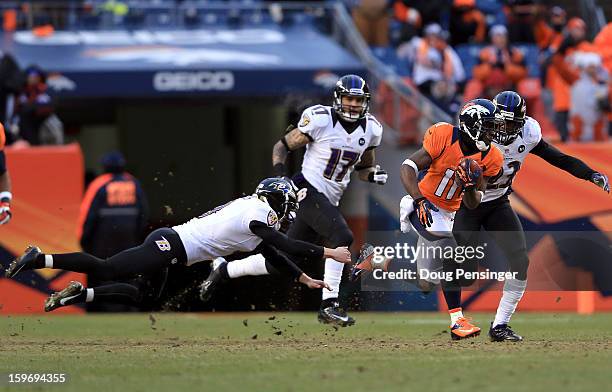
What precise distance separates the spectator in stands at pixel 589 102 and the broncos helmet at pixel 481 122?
6798mm

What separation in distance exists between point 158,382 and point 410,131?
963 cm

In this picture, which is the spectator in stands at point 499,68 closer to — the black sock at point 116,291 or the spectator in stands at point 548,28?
the spectator in stands at point 548,28

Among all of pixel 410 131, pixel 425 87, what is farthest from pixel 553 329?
pixel 425 87

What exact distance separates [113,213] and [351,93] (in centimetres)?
439

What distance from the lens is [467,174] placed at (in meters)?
10.7

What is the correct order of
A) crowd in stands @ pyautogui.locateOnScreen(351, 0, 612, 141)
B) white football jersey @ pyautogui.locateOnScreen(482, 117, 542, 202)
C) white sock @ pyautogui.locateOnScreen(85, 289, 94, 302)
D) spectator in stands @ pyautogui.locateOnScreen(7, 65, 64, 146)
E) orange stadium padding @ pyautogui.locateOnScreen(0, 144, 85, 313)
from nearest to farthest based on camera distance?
white football jersey @ pyautogui.locateOnScreen(482, 117, 542, 202) < white sock @ pyautogui.locateOnScreen(85, 289, 94, 302) < orange stadium padding @ pyautogui.locateOnScreen(0, 144, 85, 313) < spectator in stands @ pyautogui.locateOnScreen(7, 65, 64, 146) < crowd in stands @ pyautogui.locateOnScreen(351, 0, 612, 141)

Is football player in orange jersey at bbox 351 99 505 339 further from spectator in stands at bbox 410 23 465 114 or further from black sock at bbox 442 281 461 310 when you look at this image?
spectator in stands at bbox 410 23 465 114

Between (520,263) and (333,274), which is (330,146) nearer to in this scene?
(333,274)

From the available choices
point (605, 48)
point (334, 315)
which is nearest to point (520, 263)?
point (334, 315)

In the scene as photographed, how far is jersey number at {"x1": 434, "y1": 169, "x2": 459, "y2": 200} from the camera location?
11180mm

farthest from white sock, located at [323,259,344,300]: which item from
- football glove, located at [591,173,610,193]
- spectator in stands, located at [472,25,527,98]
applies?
spectator in stands, located at [472,25,527,98]

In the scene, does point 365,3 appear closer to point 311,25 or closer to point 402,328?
point 311,25

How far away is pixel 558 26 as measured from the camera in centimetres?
2055

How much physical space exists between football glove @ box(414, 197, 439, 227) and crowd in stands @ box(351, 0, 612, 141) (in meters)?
6.26
